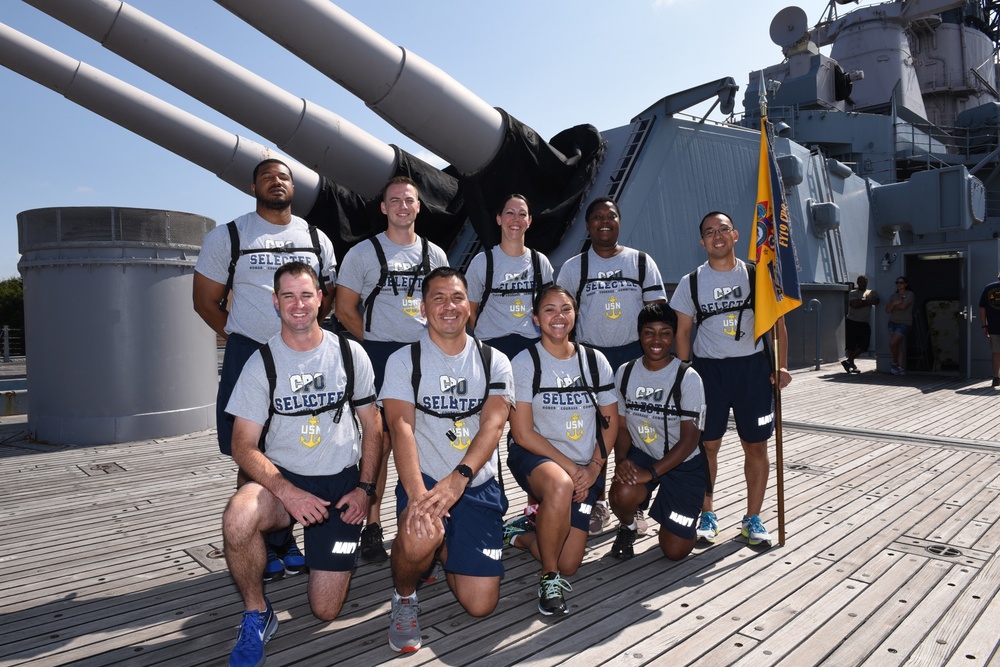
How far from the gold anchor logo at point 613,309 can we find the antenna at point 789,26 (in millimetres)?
19156

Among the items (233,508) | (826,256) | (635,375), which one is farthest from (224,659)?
(826,256)

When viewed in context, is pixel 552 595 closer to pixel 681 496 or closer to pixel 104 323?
pixel 681 496

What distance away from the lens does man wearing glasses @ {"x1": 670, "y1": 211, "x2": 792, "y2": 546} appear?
11.7ft

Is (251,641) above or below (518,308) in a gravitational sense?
below

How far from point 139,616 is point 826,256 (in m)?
12.9

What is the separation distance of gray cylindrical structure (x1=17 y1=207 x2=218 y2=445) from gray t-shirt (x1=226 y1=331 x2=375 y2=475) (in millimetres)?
4302

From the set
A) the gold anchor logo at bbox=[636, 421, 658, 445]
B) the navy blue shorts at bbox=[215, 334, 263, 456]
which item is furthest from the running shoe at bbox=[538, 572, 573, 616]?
the navy blue shorts at bbox=[215, 334, 263, 456]

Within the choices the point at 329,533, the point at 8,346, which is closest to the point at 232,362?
the point at 329,533

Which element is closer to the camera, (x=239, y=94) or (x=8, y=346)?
(x=239, y=94)

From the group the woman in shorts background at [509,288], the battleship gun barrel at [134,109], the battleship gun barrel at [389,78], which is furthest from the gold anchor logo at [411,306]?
the battleship gun barrel at [134,109]

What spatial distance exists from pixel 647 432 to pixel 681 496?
0.33 metres

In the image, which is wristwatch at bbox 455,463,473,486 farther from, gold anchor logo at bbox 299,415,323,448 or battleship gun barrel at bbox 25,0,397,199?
battleship gun barrel at bbox 25,0,397,199

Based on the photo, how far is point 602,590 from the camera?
9.82 ft

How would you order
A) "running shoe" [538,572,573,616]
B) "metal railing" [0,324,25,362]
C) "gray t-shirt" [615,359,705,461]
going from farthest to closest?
1. "metal railing" [0,324,25,362]
2. "gray t-shirt" [615,359,705,461]
3. "running shoe" [538,572,573,616]
